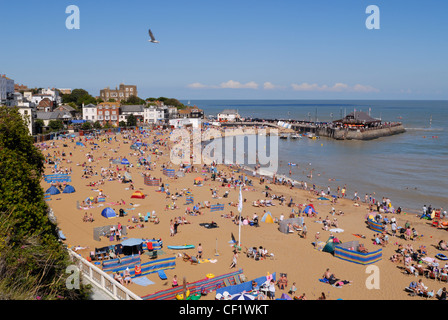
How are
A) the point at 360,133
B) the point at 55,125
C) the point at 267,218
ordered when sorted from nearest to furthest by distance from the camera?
the point at 267,218, the point at 55,125, the point at 360,133

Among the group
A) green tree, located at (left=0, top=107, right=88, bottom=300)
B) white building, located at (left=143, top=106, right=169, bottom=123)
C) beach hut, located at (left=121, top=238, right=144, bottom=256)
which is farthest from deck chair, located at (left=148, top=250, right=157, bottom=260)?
white building, located at (left=143, top=106, right=169, bottom=123)

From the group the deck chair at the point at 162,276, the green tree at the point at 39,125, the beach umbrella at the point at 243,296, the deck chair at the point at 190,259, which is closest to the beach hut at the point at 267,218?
the deck chair at the point at 190,259

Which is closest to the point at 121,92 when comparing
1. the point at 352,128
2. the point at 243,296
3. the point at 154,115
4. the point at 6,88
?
the point at 154,115

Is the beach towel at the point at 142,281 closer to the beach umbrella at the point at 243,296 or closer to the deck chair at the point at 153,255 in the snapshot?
the deck chair at the point at 153,255

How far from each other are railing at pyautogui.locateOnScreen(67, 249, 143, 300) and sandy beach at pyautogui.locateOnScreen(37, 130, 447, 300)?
280cm

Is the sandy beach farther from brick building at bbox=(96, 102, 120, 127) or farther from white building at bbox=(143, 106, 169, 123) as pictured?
white building at bbox=(143, 106, 169, 123)

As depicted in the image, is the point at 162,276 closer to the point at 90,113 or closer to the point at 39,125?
the point at 39,125

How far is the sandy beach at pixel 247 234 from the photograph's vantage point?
13516 millimetres

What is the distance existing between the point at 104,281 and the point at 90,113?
238 feet

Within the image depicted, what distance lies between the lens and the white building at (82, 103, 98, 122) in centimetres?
7542

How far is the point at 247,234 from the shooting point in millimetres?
18328
